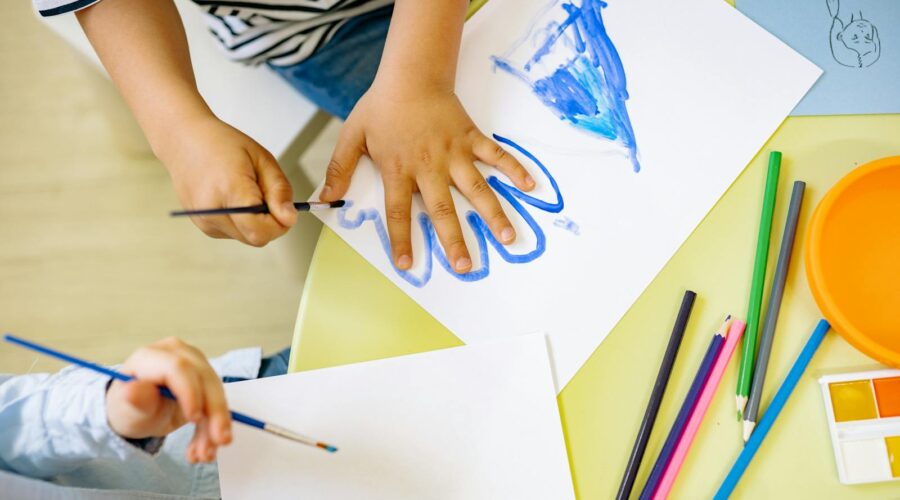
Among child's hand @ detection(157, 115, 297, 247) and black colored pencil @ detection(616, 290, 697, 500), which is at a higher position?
child's hand @ detection(157, 115, 297, 247)

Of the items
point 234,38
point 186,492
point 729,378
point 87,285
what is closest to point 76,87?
point 87,285

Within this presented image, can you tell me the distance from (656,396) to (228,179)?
0.35 meters

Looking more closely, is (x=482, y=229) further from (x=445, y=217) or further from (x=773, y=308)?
(x=773, y=308)

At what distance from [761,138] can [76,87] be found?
117cm

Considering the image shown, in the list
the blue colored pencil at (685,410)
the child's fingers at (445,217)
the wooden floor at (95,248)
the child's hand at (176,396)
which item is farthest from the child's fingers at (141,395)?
the wooden floor at (95,248)

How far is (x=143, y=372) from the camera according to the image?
0.40 meters

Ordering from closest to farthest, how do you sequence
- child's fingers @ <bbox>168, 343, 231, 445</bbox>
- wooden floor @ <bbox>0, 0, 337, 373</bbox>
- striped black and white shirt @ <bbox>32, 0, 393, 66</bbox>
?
1. child's fingers @ <bbox>168, 343, 231, 445</bbox>
2. striped black and white shirt @ <bbox>32, 0, 393, 66</bbox>
3. wooden floor @ <bbox>0, 0, 337, 373</bbox>

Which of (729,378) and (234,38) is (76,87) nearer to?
(234,38)

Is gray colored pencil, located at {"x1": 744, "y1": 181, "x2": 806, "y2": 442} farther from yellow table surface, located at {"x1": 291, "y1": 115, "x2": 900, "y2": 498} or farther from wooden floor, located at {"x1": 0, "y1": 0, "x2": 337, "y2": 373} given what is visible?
wooden floor, located at {"x1": 0, "y1": 0, "x2": 337, "y2": 373}

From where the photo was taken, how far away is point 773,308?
474 millimetres

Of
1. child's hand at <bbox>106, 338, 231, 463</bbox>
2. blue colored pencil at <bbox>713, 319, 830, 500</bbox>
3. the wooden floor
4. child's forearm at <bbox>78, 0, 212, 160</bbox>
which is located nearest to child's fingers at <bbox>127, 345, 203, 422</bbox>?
child's hand at <bbox>106, 338, 231, 463</bbox>

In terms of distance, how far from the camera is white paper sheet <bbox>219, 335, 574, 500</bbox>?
460mm

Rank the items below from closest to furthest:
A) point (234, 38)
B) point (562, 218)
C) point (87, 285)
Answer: point (562, 218) → point (234, 38) → point (87, 285)

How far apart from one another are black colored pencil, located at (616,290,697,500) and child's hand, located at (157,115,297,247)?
0.93 feet
